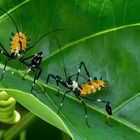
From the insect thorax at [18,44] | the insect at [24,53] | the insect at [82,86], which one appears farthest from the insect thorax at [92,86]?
the insect thorax at [18,44]

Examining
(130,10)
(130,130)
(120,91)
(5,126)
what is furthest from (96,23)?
(5,126)

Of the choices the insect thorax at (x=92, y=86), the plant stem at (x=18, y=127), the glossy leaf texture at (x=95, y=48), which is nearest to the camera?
the glossy leaf texture at (x=95, y=48)

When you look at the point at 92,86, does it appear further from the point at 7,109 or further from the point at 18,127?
the point at 18,127

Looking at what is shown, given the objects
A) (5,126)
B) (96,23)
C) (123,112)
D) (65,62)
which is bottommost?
(5,126)

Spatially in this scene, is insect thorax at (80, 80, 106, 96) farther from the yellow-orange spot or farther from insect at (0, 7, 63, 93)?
the yellow-orange spot

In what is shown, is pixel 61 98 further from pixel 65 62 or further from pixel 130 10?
pixel 130 10

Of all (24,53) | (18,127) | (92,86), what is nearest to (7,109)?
(24,53)

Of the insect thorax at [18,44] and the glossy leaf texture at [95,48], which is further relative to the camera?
the insect thorax at [18,44]

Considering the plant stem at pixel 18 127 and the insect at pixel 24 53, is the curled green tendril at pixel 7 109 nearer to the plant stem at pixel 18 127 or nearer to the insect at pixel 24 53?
the insect at pixel 24 53
